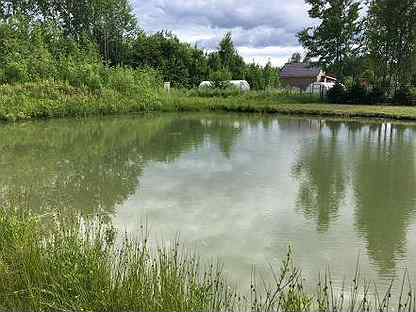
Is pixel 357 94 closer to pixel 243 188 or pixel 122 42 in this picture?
pixel 243 188

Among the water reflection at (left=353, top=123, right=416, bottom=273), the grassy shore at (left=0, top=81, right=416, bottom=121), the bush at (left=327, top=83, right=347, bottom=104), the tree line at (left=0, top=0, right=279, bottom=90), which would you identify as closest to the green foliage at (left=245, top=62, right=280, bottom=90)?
the tree line at (left=0, top=0, right=279, bottom=90)

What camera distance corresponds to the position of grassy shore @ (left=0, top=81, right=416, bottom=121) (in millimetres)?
20719

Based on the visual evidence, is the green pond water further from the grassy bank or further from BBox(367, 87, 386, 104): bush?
BBox(367, 87, 386, 104): bush

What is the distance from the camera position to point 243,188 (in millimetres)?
8516

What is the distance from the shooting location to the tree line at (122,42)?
1315 inches

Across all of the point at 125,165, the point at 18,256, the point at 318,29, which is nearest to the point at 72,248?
the point at 18,256

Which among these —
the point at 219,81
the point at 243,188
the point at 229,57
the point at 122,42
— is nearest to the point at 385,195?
the point at 243,188

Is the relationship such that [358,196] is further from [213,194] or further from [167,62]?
[167,62]

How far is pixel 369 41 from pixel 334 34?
201cm

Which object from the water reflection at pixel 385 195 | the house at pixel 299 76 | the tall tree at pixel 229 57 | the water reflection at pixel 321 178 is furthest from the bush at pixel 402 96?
the house at pixel 299 76

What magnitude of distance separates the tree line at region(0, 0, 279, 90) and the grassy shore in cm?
560

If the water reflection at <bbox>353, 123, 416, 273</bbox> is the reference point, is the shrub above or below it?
above

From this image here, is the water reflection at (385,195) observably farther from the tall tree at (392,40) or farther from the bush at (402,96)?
the tall tree at (392,40)

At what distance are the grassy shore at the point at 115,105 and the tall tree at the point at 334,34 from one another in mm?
4108
